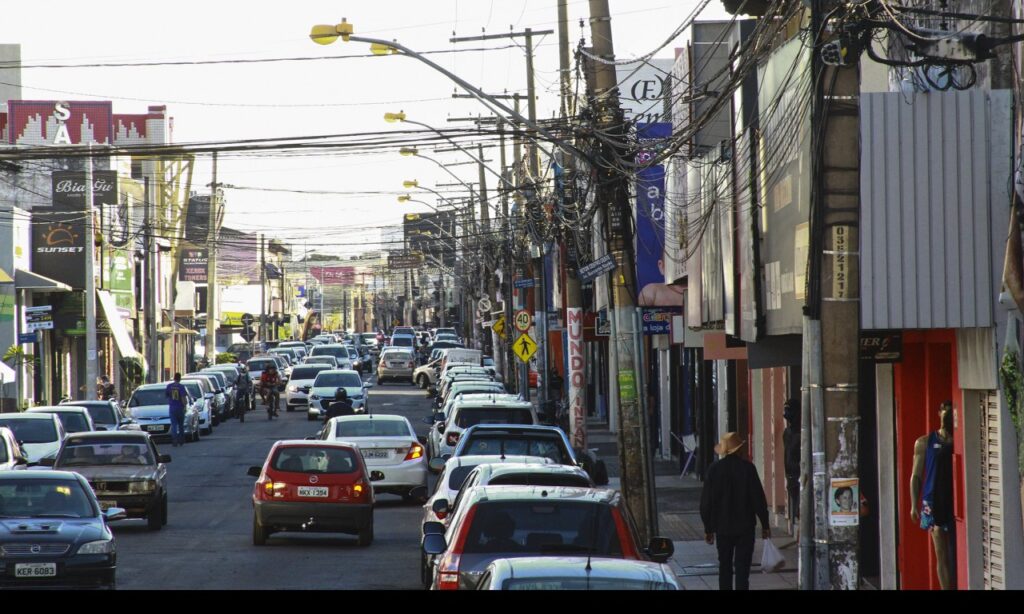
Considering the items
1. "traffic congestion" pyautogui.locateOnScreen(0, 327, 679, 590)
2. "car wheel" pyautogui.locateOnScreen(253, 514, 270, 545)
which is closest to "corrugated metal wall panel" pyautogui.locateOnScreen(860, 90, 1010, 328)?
"traffic congestion" pyautogui.locateOnScreen(0, 327, 679, 590)

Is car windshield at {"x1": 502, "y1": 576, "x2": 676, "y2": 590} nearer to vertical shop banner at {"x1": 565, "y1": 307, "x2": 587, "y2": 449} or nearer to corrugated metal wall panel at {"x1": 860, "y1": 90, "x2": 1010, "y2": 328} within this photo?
corrugated metal wall panel at {"x1": 860, "y1": 90, "x2": 1010, "y2": 328}

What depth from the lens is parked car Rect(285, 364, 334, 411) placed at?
185 ft

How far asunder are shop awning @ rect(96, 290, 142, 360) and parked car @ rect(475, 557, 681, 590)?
178ft

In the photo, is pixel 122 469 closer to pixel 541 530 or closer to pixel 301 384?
pixel 541 530

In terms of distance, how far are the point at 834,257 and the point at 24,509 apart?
31.5 feet

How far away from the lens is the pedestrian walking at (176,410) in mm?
41250

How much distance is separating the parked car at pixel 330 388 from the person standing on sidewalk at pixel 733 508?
110 ft

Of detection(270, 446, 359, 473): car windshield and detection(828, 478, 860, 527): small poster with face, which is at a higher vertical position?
detection(828, 478, 860, 527): small poster with face

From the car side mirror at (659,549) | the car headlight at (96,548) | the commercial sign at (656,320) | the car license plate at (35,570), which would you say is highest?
the commercial sign at (656,320)

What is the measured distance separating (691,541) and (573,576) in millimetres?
12908

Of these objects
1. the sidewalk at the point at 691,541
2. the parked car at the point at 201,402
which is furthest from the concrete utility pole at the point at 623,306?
the parked car at the point at 201,402

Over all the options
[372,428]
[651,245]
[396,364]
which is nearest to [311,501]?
[372,428]

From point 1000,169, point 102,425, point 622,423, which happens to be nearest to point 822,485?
point 1000,169

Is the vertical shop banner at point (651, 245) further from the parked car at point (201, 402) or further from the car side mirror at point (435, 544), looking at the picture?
the car side mirror at point (435, 544)
